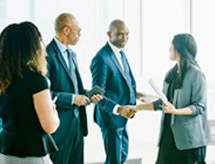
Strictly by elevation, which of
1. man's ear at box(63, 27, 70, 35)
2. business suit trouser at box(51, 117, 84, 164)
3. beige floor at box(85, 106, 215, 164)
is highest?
man's ear at box(63, 27, 70, 35)

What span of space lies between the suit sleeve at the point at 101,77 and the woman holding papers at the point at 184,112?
465 mm

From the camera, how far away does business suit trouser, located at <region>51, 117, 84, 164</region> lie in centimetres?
248

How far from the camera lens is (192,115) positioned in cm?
256

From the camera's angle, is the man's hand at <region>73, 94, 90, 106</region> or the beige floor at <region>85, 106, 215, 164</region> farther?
the beige floor at <region>85, 106, 215, 164</region>

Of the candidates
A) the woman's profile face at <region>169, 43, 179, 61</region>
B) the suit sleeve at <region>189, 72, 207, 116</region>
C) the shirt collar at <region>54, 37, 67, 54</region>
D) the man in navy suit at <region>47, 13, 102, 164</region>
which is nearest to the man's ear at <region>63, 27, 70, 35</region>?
the man in navy suit at <region>47, 13, 102, 164</region>

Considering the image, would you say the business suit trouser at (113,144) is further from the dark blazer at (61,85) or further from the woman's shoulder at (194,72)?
the woman's shoulder at (194,72)

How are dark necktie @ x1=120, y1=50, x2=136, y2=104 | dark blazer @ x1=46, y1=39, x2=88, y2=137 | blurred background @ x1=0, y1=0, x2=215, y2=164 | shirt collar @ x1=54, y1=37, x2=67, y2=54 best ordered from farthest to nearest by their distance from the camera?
blurred background @ x1=0, y1=0, x2=215, y2=164 → dark necktie @ x1=120, y1=50, x2=136, y2=104 → shirt collar @ x1=54, y1=37, x2=67, y2=54 → dark blazer @ x1=46, y1=39, x2=88, y2=137

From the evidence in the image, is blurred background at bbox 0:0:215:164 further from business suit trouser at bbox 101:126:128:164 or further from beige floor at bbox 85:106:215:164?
business suit trouser at bbox 101:126:128:164

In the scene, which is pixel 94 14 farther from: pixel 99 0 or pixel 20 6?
pixel 20 6

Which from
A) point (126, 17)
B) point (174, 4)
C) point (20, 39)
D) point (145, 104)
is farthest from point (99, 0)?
point (20, 39)

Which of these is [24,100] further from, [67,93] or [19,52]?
[67,93]

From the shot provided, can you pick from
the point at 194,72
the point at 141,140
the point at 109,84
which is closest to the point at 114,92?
the point at 109,84

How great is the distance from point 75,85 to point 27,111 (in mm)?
1034

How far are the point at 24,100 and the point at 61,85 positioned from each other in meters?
0.95
